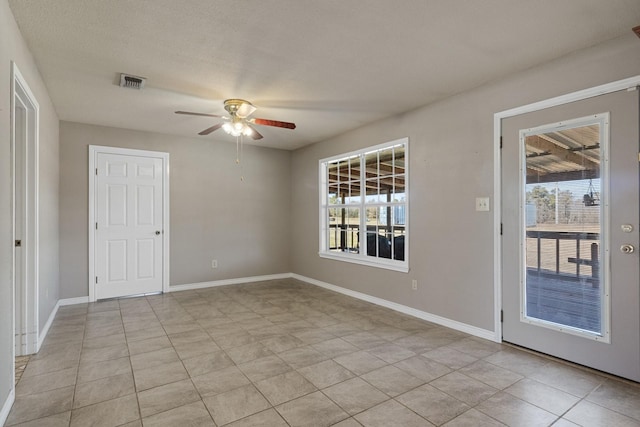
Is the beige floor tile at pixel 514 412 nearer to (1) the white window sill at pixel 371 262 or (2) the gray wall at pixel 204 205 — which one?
→ (1) the white window sill at pixel 371 262

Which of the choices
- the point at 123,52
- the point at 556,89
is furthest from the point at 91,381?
the point at 556,89

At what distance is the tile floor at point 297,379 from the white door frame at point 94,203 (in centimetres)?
98

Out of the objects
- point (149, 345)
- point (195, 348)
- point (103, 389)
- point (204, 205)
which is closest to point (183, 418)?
point (103, 389)

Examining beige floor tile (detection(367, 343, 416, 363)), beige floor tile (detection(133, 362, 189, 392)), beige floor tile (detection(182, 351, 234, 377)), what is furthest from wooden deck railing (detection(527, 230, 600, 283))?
beige floor tile (detection(133, 362, 189, 392))

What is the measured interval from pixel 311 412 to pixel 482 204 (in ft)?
8.06

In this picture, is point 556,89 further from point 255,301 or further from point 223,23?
point 255,301

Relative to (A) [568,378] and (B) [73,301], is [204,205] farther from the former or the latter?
(A) [568,378]

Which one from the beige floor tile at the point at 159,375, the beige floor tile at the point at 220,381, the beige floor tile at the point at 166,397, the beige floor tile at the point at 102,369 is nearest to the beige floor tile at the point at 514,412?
the beige floor tile at the point at 220,381

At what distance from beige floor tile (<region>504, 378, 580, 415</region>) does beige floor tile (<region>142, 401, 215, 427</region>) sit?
200 cm

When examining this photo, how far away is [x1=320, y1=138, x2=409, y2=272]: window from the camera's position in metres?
4.30

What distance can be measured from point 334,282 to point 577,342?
3.25 m

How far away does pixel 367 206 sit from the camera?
189 inches

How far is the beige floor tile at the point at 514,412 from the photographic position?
77.0 inches

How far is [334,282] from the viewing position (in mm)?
5328
